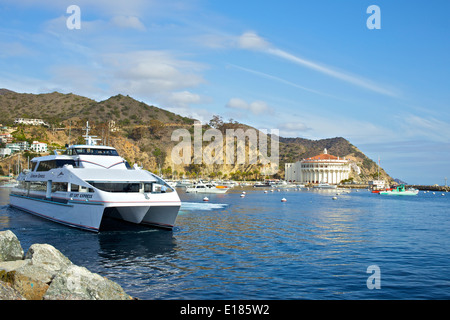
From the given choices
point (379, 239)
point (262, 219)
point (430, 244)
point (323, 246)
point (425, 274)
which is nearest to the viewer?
point (425, 274)

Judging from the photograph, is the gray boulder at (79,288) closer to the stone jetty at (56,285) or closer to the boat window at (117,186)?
the stone jetty at (56,285)

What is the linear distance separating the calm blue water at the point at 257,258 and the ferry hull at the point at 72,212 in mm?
680

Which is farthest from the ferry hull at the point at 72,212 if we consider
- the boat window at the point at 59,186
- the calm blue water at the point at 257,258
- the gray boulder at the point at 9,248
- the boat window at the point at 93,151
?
the gray boulder at the point at 9,248

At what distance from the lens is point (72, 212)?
27984 millimetres

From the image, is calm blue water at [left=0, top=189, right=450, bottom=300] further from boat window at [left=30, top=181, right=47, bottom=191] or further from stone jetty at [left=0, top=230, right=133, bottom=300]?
boat window at [left=30, top=181, right=47, bottom=191]

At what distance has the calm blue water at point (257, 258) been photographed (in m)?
15.1

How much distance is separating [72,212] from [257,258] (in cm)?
1494

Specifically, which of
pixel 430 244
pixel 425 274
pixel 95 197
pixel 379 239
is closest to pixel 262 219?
pixel 379 239

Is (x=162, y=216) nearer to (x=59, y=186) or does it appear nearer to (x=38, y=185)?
(x=59, y=186)

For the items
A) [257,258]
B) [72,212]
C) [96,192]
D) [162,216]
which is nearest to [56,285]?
[257,258]

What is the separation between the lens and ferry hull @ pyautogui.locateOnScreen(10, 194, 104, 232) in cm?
2588
